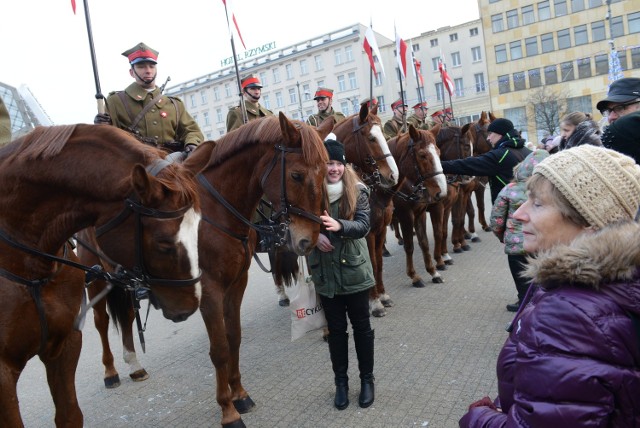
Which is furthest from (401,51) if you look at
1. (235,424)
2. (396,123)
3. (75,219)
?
(75,219)

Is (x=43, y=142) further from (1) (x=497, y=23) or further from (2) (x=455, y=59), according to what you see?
(2) (x=455, y=59)

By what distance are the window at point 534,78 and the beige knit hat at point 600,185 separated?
162 feet

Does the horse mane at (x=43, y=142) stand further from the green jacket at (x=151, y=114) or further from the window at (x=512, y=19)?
the window at (x=512, y=19)

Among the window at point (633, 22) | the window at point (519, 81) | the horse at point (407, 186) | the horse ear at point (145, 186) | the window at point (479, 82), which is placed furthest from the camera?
the window at point (479, 82)

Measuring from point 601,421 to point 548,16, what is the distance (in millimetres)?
52499

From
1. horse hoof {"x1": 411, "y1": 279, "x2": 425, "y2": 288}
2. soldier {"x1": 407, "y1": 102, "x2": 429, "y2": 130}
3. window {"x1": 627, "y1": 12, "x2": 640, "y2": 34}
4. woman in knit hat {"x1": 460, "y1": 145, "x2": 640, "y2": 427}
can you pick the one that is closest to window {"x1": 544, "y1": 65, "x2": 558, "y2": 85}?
window {"x1": 627, "y1": 12, "x2": 640, "y2": 34}

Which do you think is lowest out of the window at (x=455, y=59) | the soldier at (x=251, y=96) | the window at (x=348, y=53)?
the soldier at (x=251, y=96)

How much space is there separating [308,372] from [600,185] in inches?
143

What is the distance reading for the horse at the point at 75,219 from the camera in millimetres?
2211

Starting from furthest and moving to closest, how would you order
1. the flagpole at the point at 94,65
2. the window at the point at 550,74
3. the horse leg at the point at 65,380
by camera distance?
the window at the point at 550,74 < the flagpole at the point at 94,65 < the horse leg at the point at 65,380

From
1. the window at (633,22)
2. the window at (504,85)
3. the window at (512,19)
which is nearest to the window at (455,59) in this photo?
the window at (512,19)

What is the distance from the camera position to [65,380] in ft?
8.82

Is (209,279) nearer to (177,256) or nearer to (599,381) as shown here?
(177,256)

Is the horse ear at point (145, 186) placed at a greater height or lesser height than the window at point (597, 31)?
lesser
